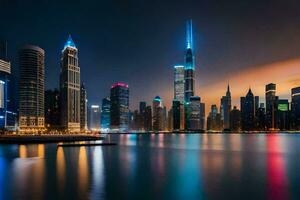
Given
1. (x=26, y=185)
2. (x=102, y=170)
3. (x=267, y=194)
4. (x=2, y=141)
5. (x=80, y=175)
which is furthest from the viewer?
(x=2, y=141)

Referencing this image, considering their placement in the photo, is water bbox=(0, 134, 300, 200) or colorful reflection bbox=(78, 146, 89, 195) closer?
water bbox=(0, 134, 300, 200)

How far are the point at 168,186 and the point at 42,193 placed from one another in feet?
38.1

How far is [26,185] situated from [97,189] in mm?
7557

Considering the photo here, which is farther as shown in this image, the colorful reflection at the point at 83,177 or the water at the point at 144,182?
the colorful reflection at the point at 83,177

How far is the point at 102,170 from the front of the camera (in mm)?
44344

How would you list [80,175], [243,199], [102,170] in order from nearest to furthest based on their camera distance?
1. [243,199]
2. [80,175]
3. [102,170]

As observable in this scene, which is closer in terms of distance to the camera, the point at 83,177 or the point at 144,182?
the point at 144,182

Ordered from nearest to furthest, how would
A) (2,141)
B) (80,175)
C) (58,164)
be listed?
(80,175)
(58,164)
(2,141)

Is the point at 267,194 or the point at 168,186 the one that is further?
the point at 168,186

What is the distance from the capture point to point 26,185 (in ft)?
108

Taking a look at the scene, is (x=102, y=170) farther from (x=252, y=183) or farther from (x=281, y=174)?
(x=281, y=174)

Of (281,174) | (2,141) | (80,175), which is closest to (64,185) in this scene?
(80,175)

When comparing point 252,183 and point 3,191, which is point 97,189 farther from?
point 252,183

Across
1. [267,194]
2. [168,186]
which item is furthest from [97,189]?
[267,194]
